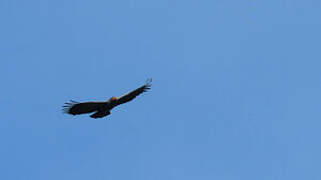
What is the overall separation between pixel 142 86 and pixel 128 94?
1371mm

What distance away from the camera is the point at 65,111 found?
11606 cm

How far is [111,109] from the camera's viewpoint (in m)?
117

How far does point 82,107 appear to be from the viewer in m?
116

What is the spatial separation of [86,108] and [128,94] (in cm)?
331

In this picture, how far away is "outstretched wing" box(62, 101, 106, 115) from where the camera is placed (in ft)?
380

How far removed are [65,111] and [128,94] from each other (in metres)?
4.64

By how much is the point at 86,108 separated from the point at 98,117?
40.1 inches

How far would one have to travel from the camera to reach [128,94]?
387ft

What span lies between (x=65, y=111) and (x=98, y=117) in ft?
7.35

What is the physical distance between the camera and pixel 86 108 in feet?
382

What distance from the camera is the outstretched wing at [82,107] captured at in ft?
380
